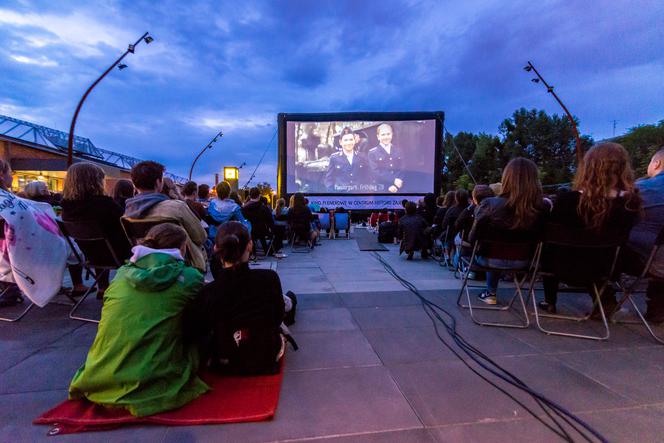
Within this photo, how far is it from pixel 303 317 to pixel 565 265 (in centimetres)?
225

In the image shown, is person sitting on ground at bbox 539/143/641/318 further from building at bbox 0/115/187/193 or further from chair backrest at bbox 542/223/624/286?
building at bbox 0/115/187/193

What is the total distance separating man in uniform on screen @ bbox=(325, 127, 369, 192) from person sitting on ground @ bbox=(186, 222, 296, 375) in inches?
396

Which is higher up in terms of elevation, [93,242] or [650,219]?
[650,219]

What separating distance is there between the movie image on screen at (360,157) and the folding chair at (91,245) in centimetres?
887

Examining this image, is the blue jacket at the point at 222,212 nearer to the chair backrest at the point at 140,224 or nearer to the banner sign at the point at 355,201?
the chair backrest at the point at 140,224

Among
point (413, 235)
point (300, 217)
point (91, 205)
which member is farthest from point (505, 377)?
point (300, 217)

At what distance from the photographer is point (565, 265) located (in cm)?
271

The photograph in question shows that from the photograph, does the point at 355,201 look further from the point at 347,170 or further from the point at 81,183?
the point at 81,183

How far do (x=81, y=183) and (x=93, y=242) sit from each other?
22.0 inches

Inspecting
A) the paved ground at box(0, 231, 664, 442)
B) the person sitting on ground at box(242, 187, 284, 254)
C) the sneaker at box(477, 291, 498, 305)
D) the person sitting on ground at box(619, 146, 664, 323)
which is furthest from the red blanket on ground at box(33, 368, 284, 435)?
the person sitting on ground at box(242, 187, 284, 254)

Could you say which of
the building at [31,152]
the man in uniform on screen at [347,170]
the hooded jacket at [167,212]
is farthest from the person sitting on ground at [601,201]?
the building at [31,152]

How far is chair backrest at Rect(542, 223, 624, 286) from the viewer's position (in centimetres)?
256

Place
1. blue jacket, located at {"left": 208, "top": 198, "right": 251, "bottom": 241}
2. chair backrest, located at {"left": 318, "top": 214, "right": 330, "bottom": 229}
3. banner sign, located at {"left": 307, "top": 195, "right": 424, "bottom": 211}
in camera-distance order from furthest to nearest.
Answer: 1. banner sign, located at {"left": 307, "top": 195, "right": 424, "bottom": 211}
2. chair backrest, located at {"left": 318, "top": 214, "right": 330, "bottom": 229}
3. blue jacket, located at {"left": 208, "top": 198, "right": 251, "bottom": 241}

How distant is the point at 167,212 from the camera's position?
2.68 m
